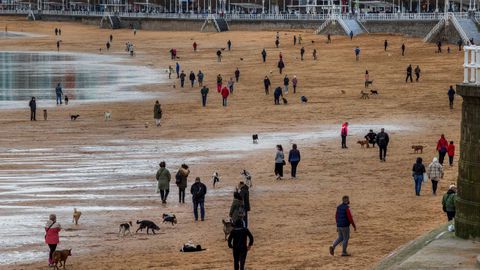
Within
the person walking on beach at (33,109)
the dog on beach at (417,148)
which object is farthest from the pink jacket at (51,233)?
the person walking on beach at (33,109)

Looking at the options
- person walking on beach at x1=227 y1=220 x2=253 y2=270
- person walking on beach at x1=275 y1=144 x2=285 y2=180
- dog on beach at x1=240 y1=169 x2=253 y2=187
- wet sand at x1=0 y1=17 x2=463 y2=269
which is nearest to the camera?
person walking on beach at x1=227 y1=220 x2=253 y2=270

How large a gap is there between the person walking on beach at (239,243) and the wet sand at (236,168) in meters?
1.05

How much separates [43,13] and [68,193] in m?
Answer: 121

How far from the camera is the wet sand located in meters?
20.0

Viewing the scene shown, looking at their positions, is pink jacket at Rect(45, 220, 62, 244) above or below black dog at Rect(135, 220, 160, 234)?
above

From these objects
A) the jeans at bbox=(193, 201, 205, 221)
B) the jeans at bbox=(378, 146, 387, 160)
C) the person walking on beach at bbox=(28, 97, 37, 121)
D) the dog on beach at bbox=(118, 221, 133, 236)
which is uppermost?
the person walking on beach at bbox=(28, 97, 37, 121)

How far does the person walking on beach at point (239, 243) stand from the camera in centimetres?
1673

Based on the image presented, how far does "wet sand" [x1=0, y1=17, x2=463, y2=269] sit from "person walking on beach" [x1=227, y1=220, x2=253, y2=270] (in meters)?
1.05

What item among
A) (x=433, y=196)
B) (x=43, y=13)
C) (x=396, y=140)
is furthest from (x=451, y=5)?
(x=433, y=196)

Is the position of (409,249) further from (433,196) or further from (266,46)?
(266,46)

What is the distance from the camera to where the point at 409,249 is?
1698 cm

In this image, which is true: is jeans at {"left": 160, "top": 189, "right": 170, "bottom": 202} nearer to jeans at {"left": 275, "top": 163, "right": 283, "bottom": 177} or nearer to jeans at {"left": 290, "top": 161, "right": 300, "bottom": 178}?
jeans at {"left": 275, "top": 163, "right": 283, "bottom": 177}

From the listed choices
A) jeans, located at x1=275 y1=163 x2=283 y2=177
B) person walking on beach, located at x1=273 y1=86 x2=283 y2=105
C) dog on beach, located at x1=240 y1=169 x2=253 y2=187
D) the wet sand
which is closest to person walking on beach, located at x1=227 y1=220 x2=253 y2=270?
the wet sand

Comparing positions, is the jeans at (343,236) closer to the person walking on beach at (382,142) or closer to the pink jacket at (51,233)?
the pink jacket at (51,233)
